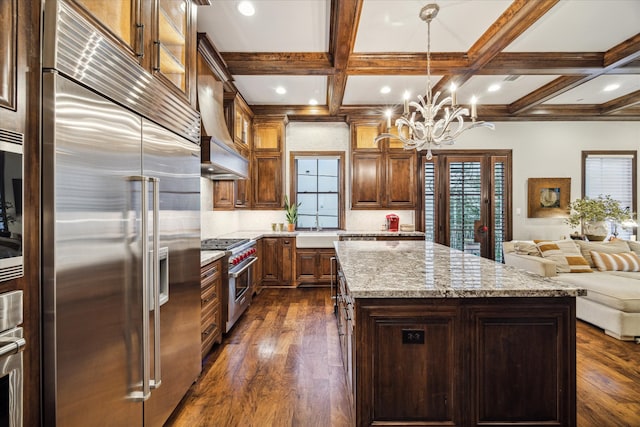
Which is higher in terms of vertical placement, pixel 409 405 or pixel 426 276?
pixel 426 276

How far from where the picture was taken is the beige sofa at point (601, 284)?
2938mm

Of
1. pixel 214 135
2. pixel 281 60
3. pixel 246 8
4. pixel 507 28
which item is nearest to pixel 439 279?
pixel 214 135

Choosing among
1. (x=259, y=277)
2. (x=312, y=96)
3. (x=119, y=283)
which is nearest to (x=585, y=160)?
(x=312, y=96)

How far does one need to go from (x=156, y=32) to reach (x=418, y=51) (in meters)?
2.88

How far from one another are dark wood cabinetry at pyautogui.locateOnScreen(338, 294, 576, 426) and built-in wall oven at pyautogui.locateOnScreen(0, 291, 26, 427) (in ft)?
4.10

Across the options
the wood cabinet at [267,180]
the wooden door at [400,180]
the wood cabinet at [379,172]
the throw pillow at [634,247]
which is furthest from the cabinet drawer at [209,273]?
the throw pillow at [634,247]

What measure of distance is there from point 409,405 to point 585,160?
6.29 metres

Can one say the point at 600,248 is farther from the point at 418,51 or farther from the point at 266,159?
the point at 266,159

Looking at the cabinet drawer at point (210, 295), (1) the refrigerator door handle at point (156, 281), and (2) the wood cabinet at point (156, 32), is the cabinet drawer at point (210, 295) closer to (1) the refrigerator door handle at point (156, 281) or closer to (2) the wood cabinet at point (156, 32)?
(1) the refrigerator door handle at point (156, 281)

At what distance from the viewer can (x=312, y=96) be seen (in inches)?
189

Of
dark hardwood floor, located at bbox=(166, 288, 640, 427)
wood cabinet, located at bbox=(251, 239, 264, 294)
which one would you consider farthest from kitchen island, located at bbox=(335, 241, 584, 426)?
wood cabinet, located at bbox=(251, 239, 264, 294)

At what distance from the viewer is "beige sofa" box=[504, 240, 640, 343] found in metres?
2.94

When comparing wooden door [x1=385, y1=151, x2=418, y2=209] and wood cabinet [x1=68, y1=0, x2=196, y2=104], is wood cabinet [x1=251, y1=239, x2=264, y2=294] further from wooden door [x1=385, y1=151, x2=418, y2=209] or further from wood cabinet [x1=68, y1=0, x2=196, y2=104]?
wood cabinet [x1=68, y1=0, x2=196, y2=104]

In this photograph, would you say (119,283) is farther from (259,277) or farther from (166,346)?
(259,277)
